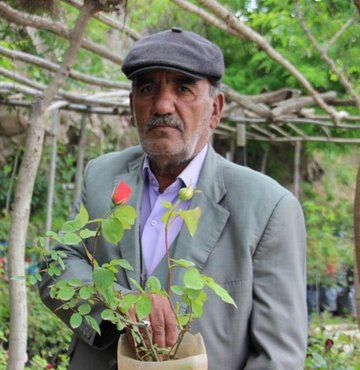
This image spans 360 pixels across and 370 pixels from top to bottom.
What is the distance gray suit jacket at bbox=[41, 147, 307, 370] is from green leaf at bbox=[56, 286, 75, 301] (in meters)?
0.19

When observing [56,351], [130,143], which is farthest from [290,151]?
[56,351]

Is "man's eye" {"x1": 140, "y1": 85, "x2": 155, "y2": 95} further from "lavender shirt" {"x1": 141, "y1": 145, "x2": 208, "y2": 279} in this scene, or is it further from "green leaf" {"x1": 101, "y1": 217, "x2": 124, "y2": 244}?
"green leaf" {"x1": 101, "y1": 217, "x2": 124, "y2": 244}

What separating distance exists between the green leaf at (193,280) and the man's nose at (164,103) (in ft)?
1.71

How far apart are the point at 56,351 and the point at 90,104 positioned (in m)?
2.40

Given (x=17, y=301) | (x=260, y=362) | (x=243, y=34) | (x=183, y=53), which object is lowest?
(x=17, y=301)

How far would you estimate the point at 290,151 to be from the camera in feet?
49.9

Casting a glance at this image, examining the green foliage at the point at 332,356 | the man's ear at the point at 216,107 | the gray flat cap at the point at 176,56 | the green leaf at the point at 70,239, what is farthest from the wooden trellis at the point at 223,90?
the green leaf at the point at 70,239

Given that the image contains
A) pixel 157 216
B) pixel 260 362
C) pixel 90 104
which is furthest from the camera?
pixel 90 104

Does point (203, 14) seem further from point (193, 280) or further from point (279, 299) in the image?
point (193, 280)

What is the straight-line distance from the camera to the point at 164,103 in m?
1.90

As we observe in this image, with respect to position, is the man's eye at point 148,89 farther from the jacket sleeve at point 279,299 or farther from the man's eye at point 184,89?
the jacket sleeve at point 279,299

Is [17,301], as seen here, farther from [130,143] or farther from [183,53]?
[130,143]

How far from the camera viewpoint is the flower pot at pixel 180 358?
4.93 feet

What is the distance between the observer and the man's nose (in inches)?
74.8
